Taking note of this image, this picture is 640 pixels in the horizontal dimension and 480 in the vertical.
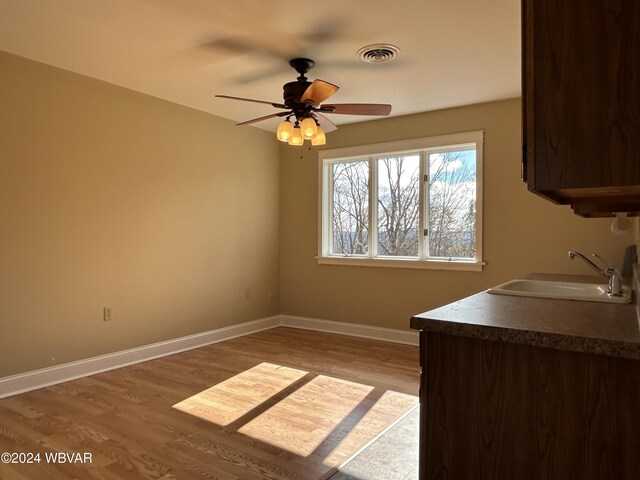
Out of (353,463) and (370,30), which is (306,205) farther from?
(353,463)

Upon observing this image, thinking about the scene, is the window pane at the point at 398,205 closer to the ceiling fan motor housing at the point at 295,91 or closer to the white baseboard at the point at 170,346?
the white baseboard at the point at 170,346

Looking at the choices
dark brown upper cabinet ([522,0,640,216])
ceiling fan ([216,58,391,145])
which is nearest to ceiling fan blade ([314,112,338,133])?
ceiling fan ([216,58,391,145])

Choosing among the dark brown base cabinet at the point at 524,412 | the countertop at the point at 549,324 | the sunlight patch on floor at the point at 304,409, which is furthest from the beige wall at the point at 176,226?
the dark brown base cabinet at the point at 524,412

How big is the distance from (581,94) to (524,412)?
93 centimetres

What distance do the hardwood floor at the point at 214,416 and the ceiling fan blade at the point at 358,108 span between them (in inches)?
83.3

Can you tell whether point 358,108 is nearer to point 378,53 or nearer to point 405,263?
point 378,53

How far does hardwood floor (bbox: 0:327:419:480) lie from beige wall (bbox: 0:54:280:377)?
0.47 metres

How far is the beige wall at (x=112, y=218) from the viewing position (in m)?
3.25

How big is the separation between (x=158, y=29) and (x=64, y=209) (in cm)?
169

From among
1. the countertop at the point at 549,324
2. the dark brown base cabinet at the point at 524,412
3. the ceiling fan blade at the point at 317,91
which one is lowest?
the dark brown base cabinet at the point at 524,412

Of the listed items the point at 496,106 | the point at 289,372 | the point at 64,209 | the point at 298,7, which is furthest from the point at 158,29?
the point at 496,106

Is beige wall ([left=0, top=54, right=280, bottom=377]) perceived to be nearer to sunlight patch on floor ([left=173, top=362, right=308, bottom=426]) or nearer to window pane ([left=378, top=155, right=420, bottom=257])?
sunlight patch on floor ([left=173, top=362, right=308, bottom=426])

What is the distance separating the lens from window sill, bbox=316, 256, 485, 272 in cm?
438

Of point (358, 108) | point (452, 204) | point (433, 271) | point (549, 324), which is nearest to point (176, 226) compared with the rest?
point (358, 108)
